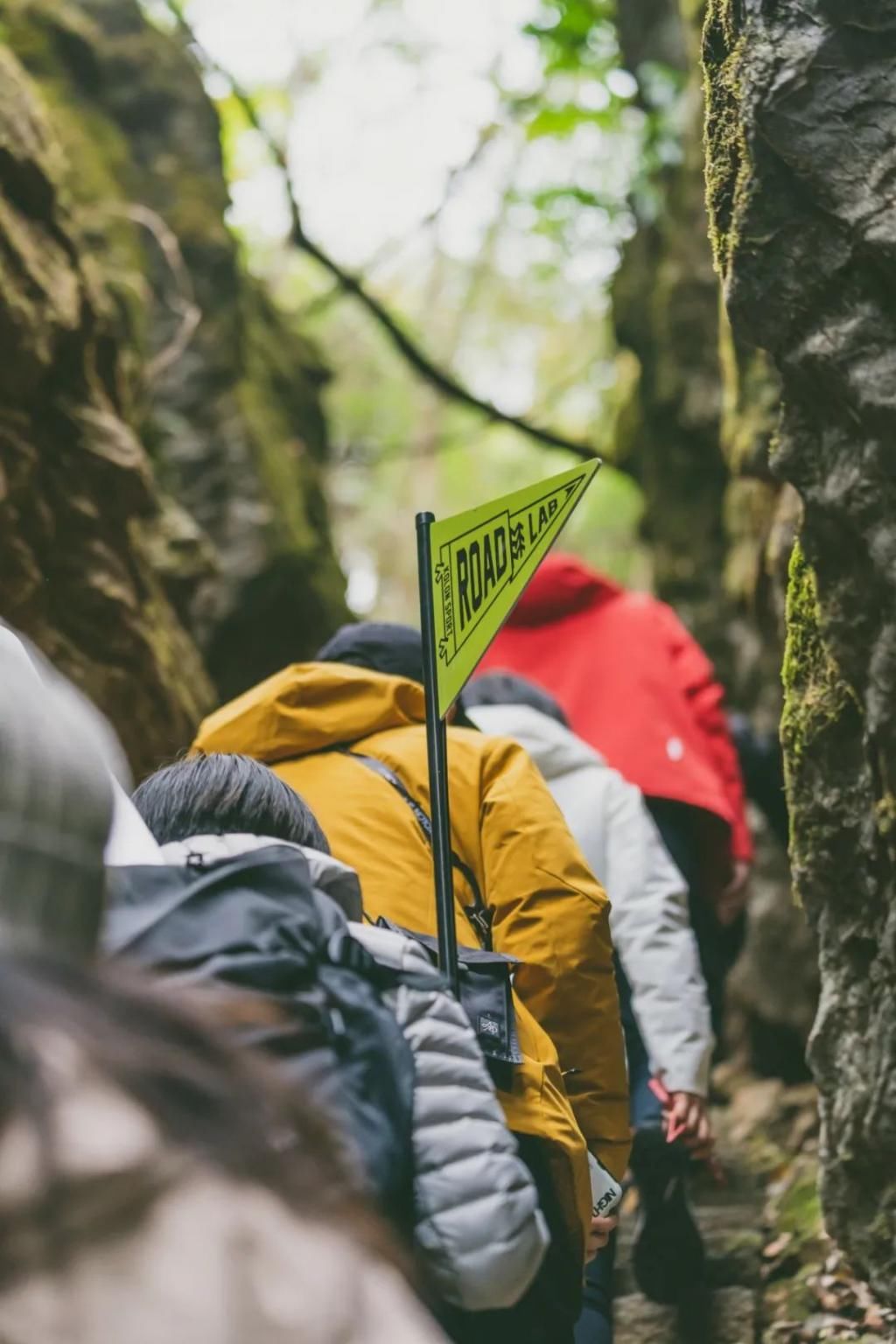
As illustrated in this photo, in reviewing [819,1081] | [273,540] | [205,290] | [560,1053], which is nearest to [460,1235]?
[560,1053]

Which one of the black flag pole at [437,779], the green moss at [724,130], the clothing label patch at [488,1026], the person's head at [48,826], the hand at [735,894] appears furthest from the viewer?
the hand at [735,894]

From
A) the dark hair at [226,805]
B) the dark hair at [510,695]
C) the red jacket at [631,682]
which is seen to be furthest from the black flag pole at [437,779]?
the red jacket at [631,682]

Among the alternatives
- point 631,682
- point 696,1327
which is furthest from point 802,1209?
point 631,682

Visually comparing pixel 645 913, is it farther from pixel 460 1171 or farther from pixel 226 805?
pixel 460 1171

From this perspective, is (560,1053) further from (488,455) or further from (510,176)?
(488,455)

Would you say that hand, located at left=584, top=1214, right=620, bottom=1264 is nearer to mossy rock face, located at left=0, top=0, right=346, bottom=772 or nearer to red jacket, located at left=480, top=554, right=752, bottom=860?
red jacket, located at left=480, top=554, right=752, bottom=860

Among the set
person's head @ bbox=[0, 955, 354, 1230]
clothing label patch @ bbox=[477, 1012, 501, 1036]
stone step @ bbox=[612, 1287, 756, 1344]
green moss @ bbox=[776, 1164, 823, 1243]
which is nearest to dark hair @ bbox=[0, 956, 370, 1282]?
person's head @ bbox=[0, 955, 354, 1230]

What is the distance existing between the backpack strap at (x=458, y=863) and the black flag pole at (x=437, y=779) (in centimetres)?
23

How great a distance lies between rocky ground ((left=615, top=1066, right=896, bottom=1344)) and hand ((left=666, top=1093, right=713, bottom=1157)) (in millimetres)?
556

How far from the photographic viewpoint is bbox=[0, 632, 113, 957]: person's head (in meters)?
1.41

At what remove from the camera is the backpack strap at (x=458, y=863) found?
3.17 m

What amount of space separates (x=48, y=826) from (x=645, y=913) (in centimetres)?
316

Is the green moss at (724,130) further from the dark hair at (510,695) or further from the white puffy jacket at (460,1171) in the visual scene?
the white puffy jacket at (460,1171)

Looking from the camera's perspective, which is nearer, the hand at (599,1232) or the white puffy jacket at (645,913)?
the hand at (599,1232)
